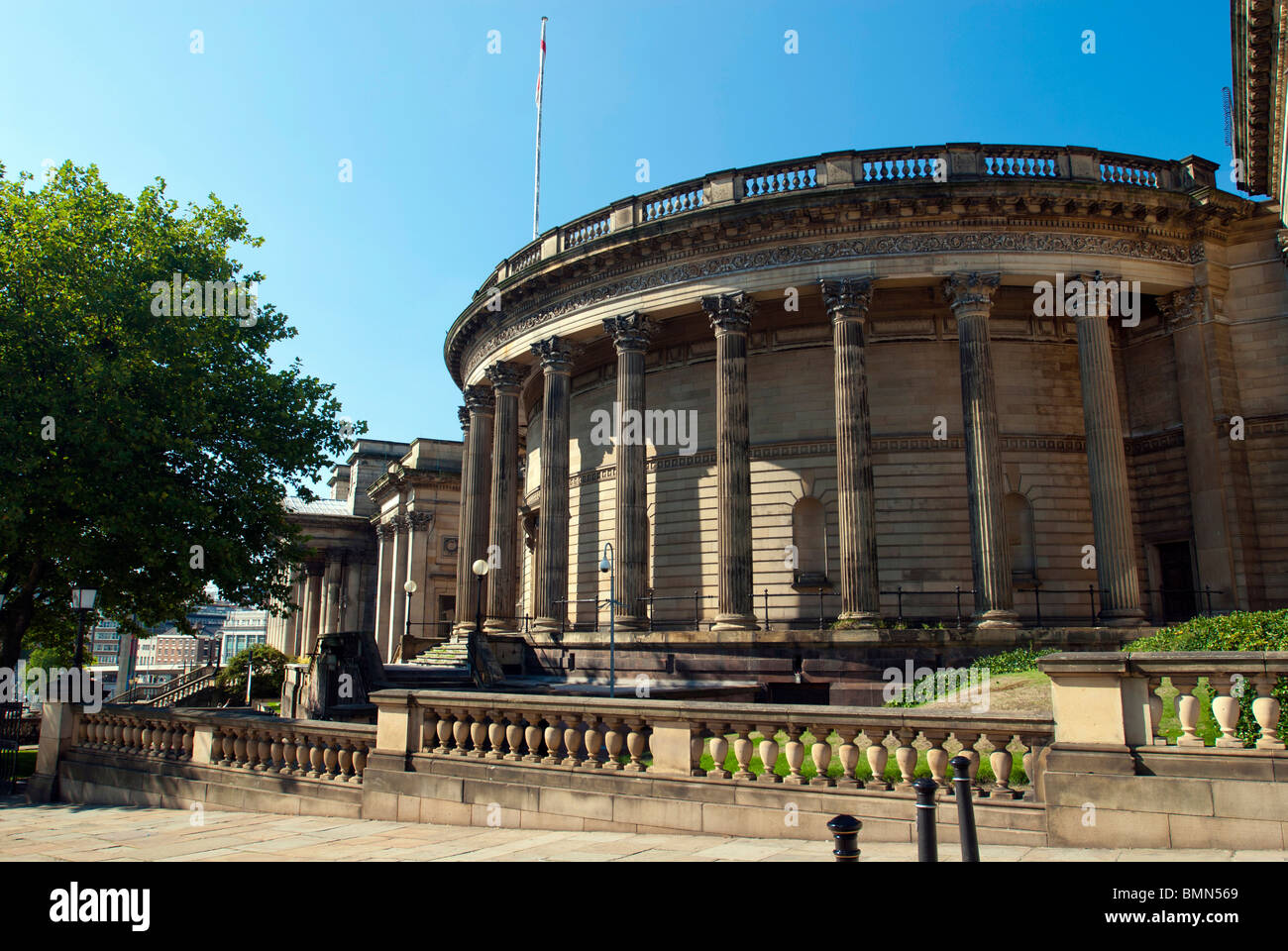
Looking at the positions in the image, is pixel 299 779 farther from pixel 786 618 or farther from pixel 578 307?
pixel 578 307

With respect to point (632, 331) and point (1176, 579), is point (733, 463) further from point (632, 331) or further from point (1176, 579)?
point (1176, 579)

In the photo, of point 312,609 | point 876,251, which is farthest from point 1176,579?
point 312,609

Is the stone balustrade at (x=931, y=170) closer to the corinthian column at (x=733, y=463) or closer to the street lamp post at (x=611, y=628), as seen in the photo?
the corinthian column at (x=733, y=463)

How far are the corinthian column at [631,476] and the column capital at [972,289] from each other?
912 centimetres

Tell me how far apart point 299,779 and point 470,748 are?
3.10 metres

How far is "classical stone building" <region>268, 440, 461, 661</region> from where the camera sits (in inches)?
1951

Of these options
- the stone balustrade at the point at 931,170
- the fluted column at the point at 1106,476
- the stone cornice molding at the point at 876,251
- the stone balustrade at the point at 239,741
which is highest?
the stone balustrade at the point at 931,170

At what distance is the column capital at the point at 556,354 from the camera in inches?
1211

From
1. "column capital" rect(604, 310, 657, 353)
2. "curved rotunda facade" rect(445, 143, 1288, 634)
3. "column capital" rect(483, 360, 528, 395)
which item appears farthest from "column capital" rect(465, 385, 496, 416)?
"column capital" rect(604, 310, 657, 353)

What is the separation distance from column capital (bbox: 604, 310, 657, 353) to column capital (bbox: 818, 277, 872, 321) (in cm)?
573

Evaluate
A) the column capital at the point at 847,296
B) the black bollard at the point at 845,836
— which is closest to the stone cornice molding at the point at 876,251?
the column capital at the point at 847,296

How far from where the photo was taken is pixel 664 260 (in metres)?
28.4

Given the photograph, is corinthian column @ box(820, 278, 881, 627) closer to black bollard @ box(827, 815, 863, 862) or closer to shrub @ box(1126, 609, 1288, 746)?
shrub @ box(1126, 609, 1288, 746)
